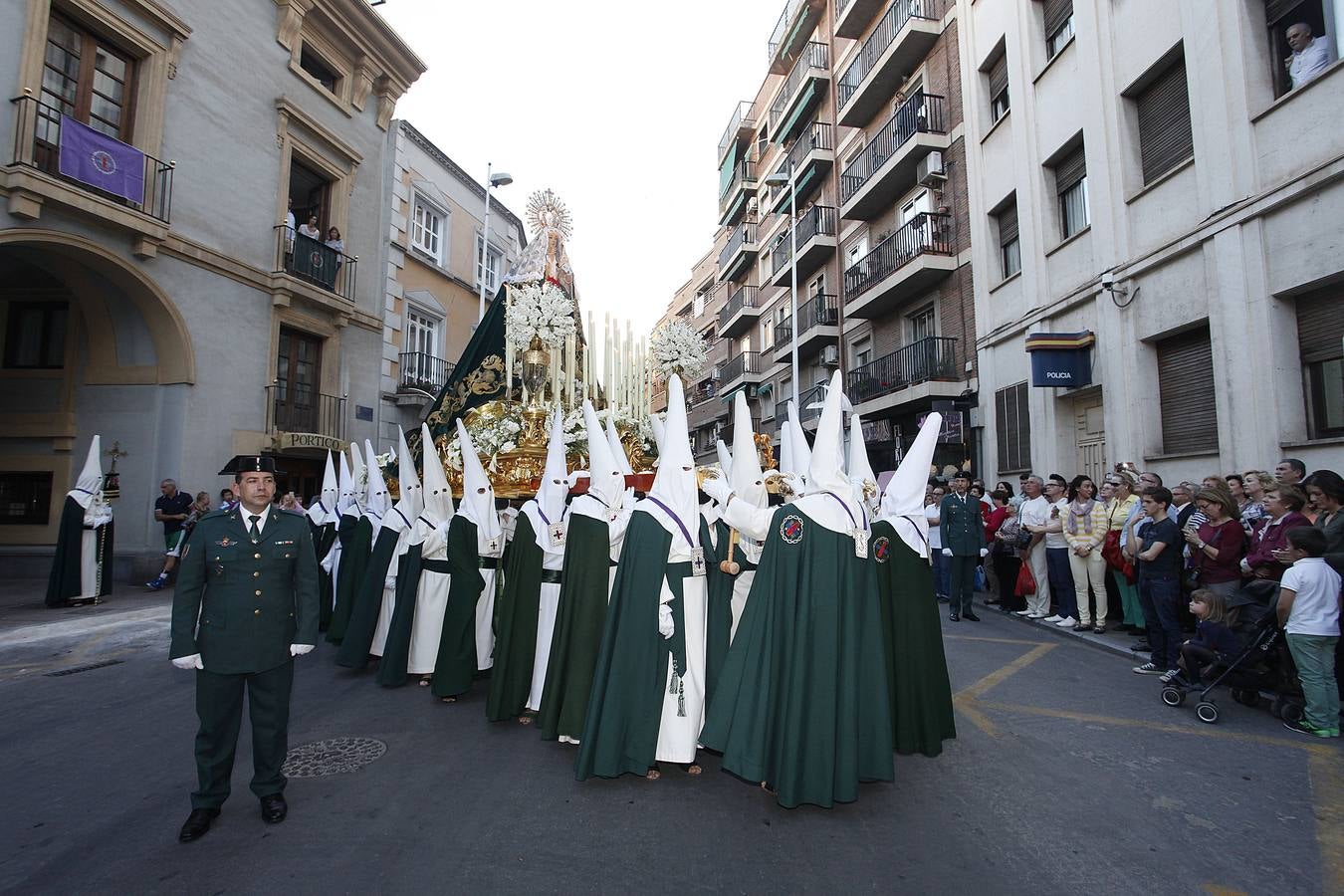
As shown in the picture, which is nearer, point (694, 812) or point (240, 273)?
point (694, 812)

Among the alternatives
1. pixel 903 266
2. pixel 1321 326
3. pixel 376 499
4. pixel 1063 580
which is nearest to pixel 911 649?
pixel 1063 580

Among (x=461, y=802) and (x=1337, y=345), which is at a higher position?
(x=1337, y=345)

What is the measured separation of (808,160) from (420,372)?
15.0 meters

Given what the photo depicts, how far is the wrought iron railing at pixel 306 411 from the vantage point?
16172mm

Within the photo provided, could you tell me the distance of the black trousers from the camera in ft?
12.2

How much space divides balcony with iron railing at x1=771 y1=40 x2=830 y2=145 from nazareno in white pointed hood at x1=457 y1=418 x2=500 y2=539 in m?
23.4

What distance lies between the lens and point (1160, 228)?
10539mm

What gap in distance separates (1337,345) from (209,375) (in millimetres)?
17796

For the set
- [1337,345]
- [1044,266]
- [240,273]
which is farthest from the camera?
[240,273]

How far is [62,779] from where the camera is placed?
440 centimetres

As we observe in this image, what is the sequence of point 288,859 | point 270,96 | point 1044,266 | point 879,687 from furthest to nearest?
point 270,96 < point 1044,266 < point 879,687 < point 288,859

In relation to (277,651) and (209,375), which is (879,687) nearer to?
(277,651)

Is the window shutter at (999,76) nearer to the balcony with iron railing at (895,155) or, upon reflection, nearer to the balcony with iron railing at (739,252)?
the balcony with iron railing at (895,155)

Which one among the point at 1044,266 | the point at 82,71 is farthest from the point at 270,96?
the point at 1044,266
